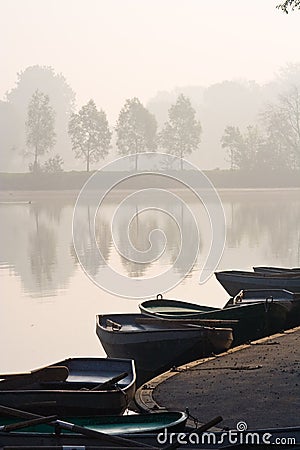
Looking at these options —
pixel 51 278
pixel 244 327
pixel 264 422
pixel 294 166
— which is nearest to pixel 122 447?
pixel 264 422

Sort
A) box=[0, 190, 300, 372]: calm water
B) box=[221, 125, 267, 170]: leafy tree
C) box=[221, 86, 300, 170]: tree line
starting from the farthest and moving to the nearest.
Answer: box=[221, 86, 300, 170]: tree line → box=[221, 125, 267, 170]: leafy tree → box=[0, 190, 300, 372]: calm water

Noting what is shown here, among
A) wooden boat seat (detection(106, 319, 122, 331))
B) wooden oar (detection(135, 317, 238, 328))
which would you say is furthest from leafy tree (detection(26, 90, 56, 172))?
wooden oar (detection(135, 317, 238, 328))

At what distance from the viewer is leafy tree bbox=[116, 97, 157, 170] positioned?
315ft

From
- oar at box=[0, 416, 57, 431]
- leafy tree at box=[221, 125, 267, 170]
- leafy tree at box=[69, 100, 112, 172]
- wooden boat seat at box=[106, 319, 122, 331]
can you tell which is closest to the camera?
oar at box=[0, 416, 57, 431]

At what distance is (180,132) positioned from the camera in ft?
324

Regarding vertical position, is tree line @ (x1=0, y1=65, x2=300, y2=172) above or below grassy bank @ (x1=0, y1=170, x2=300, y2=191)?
above

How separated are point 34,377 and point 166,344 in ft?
11.4

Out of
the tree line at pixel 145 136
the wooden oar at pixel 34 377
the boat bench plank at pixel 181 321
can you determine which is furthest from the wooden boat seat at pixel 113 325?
the tree line at pixel 145 136

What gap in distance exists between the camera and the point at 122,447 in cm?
783

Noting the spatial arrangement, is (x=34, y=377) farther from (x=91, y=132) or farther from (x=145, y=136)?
(x=91, y=132)

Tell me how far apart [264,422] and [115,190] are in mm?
77326

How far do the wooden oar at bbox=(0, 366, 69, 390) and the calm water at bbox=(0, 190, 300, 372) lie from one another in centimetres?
529

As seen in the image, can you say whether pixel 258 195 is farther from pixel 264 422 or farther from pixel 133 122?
pixel 264 422

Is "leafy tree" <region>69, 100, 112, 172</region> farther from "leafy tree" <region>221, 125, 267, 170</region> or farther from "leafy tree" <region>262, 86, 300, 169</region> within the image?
"leafy tree" <region>262, 86, 300, 169</region>
